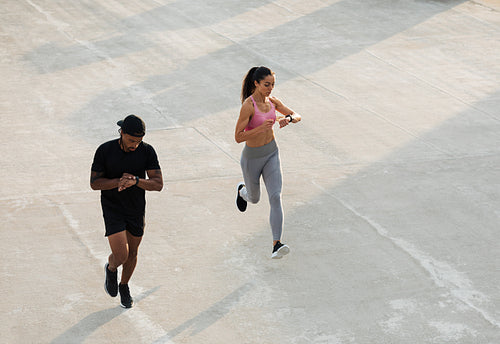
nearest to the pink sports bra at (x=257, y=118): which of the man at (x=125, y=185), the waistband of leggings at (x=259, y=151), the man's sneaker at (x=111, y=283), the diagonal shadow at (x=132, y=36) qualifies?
the waistband of leggings at (x=259, y=151)

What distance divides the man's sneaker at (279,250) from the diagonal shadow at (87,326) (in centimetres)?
139

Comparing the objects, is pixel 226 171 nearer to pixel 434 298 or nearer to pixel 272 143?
pixel 272 143

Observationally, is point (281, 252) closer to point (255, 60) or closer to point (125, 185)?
point (125, 185)

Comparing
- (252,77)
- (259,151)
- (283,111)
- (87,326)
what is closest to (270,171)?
(259,151)

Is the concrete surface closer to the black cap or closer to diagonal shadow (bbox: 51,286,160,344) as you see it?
diagonal shadow (bbox: 51,286,160,344)

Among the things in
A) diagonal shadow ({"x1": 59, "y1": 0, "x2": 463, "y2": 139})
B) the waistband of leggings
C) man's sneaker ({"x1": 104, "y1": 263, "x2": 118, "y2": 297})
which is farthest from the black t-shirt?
diagonal shadow ({"x1": 59, "y1": 0, "x2": 463, "y2": 139})

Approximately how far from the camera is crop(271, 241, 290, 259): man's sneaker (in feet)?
24.0

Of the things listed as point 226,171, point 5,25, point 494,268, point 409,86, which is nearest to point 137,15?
point 5,25

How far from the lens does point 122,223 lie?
6332 millimetres

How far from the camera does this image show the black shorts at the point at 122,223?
630 cm

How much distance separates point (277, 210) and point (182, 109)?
16.2ft

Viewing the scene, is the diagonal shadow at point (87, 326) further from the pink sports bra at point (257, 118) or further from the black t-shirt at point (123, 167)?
the pink sports bra at point (257, 118)

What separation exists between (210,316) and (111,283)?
3.00 ft

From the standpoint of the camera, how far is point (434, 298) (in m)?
6.99
